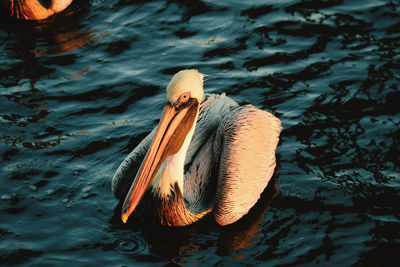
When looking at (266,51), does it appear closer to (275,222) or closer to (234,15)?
(234,15)

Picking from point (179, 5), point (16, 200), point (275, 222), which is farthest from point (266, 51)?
point (16, 200)

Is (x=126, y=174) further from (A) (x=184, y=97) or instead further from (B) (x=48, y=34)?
(B) (x=48, y=34)

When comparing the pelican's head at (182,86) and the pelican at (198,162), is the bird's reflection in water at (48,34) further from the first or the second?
the pelican's head at (182,86)

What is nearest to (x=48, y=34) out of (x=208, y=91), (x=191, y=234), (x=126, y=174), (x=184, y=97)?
(x=208, y=91)

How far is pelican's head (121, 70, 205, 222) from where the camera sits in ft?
15.7

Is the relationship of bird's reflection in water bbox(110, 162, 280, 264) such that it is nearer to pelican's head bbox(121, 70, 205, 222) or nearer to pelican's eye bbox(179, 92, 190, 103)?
pelican's head bbox(121, 70, 205, 222)

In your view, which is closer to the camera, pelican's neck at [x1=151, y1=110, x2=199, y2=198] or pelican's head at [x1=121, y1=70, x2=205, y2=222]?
pelican's head at [x1=121, y1=70, x2=205, y2=222]

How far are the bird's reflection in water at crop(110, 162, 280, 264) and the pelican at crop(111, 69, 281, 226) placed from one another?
0.28ft

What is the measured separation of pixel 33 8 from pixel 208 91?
3.26 m

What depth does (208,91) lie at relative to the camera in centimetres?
718

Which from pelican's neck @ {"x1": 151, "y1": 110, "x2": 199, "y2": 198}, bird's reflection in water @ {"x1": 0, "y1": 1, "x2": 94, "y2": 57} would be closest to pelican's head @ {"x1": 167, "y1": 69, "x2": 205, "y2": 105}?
pelican's neck @ {"x1": 151, "y1": 110, "x2": 199, "y2": 198}

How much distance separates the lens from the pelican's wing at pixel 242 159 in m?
5.08

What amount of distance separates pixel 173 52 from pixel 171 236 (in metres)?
3.57

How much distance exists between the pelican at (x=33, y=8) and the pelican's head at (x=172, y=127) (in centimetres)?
465
